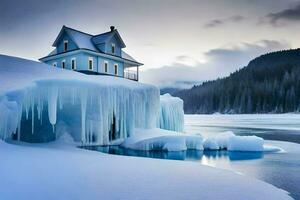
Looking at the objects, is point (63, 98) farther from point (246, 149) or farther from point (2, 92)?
point (246, 149)

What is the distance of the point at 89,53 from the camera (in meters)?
32.2

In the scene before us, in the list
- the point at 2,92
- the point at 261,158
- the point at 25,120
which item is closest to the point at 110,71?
the point at 25,120

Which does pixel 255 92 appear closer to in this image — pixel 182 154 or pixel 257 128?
pixel 257 128

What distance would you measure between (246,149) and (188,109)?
135220 mm

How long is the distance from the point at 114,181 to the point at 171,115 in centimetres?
2297

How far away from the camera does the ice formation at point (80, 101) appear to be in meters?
20.9

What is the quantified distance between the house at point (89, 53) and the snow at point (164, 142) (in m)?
11.0

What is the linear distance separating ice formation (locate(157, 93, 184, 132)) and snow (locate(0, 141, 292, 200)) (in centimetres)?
1849

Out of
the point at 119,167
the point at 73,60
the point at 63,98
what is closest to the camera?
the point at 119,167

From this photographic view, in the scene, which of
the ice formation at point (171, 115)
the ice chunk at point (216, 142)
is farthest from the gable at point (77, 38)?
the ice chunk at point (216, 142)

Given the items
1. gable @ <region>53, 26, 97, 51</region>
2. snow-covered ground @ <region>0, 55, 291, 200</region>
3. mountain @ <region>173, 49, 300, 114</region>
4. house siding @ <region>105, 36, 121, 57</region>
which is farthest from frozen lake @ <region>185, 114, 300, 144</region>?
mountain @ <region>173, 49, 300, 114</region>

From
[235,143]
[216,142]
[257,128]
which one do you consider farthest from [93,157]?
[257,128]

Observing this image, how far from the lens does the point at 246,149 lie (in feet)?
78.1

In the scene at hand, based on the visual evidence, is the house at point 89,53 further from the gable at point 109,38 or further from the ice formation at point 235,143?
the ice formation at point 235,143
